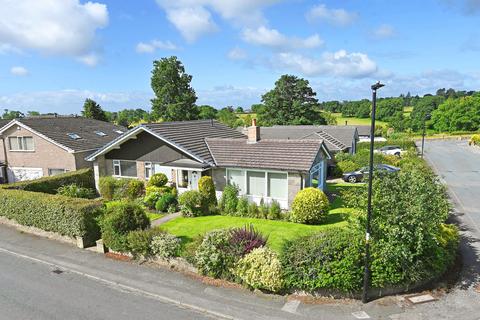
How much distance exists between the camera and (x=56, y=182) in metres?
24.2

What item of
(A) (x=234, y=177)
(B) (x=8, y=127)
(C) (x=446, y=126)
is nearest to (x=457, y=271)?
(A) (x=234, y=177)

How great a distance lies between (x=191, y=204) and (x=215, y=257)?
8.13 meters

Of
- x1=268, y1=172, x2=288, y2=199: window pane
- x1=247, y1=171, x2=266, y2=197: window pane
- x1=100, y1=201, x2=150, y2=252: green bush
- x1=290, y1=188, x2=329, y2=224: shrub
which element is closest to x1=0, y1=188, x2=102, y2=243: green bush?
x1=100, y1=201, x2=150, y2=252: green bush

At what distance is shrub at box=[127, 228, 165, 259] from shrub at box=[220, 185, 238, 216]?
6.61 m

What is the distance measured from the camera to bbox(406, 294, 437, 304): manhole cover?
423 inches

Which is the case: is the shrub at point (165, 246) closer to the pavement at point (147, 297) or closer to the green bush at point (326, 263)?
the pavement at point (147, 297)

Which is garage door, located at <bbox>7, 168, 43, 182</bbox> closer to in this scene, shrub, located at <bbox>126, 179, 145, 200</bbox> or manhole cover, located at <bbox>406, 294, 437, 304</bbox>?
shrub, located at <bbox>126, 179, 145, 200</bbox>

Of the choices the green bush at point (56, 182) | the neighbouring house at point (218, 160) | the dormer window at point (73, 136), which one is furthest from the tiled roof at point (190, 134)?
the dormer window at point (73, 136)

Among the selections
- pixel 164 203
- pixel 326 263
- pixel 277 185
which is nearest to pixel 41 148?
pixel 164 203

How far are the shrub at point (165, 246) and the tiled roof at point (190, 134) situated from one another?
29.3 feet

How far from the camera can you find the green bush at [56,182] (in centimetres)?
2188

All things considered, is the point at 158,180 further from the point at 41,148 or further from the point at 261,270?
the point at 41,148

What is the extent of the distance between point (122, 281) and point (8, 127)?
26413 millimetres

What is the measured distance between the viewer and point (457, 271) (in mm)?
12758
